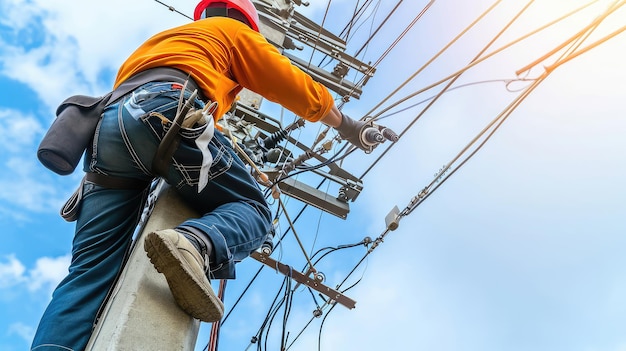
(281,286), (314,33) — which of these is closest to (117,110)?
(281,286)

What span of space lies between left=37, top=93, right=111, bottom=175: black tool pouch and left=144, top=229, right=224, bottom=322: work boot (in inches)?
25.6

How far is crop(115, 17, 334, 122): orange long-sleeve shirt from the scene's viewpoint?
7.53 feet

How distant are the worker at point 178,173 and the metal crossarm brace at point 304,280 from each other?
3.19 m

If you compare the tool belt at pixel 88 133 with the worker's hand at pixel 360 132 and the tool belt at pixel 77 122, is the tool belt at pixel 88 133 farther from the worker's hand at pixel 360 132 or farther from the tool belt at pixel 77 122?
the worker's hand at pixel 360 132

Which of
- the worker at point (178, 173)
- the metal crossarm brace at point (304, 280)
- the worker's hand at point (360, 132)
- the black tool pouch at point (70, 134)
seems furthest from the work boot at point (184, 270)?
the metal crossarm brace at point (304, 280)

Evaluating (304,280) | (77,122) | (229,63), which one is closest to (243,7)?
(229,63)

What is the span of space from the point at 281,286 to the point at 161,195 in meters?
3.72

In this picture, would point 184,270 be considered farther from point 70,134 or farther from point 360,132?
point 360,132

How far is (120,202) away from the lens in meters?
2.21

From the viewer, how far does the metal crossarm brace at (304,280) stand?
5.47 metres

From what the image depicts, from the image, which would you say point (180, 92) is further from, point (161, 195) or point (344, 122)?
point (344, 122)

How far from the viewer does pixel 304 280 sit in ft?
18.8

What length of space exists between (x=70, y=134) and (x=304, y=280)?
3.98 m

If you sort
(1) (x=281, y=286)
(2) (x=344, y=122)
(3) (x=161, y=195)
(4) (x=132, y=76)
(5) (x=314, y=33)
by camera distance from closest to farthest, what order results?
(3) (x=161, y=195) → (4) (x=132, y=76) → (2) (x=344, y=122) → (1) (x=281, y=286) → (5) (x=314, y=33)
